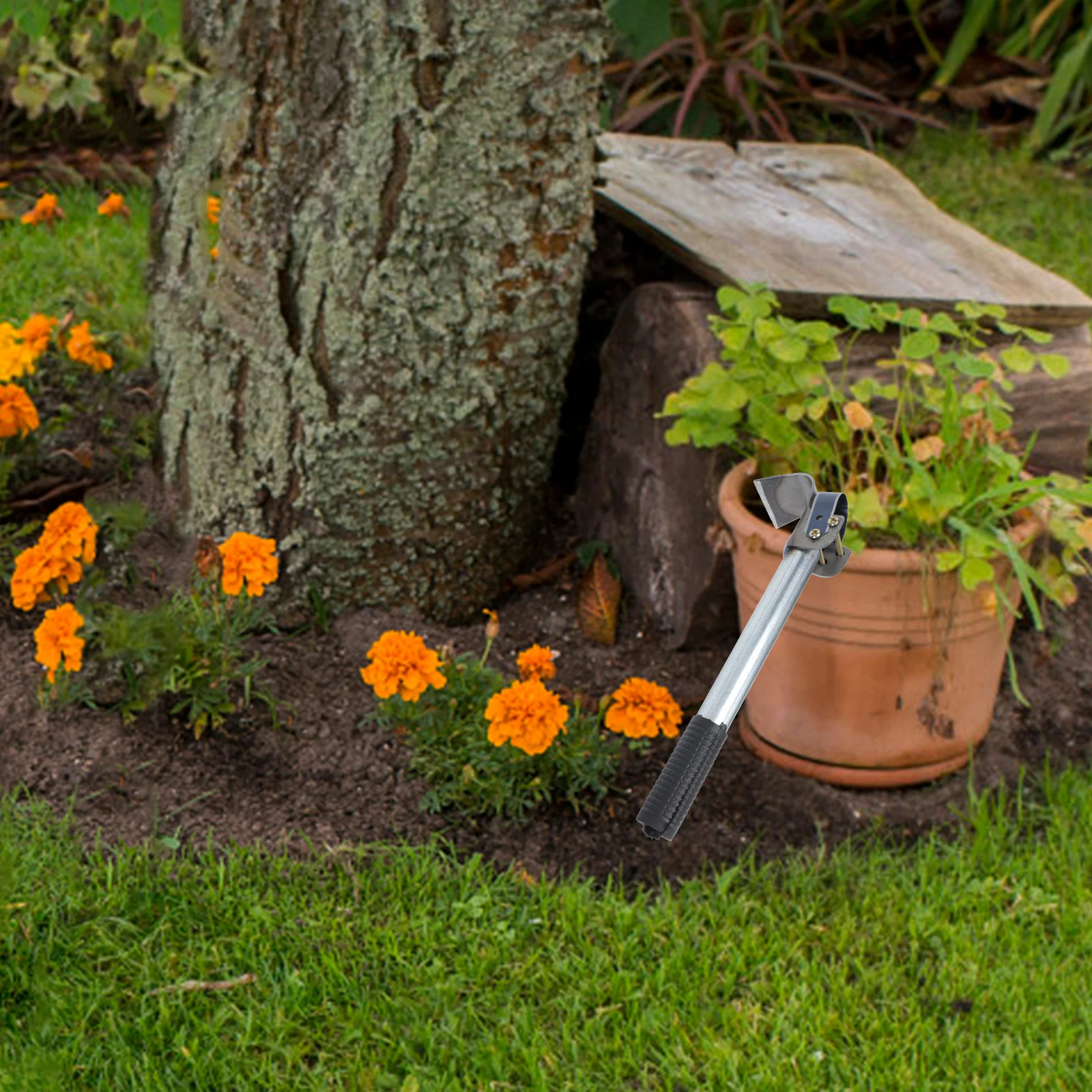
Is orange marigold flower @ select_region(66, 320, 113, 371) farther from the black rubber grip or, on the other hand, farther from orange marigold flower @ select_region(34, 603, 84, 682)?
the black rubber grip

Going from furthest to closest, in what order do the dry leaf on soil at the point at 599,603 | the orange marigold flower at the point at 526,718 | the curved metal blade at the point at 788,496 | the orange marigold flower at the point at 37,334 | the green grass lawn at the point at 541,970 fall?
the orange marigold flower at the point at 37,334, the dry leaf on soil at the point at 599,603, the orange marigold flower at the point at 526,718, the green grass lawn at the point at 541,970, the curved metal blade at the point at 788,496

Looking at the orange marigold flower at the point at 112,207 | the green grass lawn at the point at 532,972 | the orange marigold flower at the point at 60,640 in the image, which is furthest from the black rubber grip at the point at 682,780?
the orange marigold flower at the point at 112,207

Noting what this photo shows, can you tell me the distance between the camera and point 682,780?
0.94m

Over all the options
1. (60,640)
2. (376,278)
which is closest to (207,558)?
(60,640)

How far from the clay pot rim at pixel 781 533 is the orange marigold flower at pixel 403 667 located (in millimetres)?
569

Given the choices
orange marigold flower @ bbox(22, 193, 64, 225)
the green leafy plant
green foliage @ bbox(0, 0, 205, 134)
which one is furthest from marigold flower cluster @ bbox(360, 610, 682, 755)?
green foliage @ bbox(0, 0, 205, 134)

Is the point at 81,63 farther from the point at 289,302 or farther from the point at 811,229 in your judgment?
the point at 811,229

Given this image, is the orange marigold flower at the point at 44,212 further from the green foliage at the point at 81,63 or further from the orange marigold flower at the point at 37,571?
the orange marigold flower at the point at 37,571

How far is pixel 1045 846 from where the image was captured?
2387 millimetres

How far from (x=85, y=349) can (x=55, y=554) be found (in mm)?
724

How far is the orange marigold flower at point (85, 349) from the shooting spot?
3020 millimetres

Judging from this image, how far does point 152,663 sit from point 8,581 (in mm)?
578

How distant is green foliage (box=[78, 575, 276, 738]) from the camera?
2436mm

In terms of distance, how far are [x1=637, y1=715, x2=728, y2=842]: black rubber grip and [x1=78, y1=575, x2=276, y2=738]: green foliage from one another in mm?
1626
